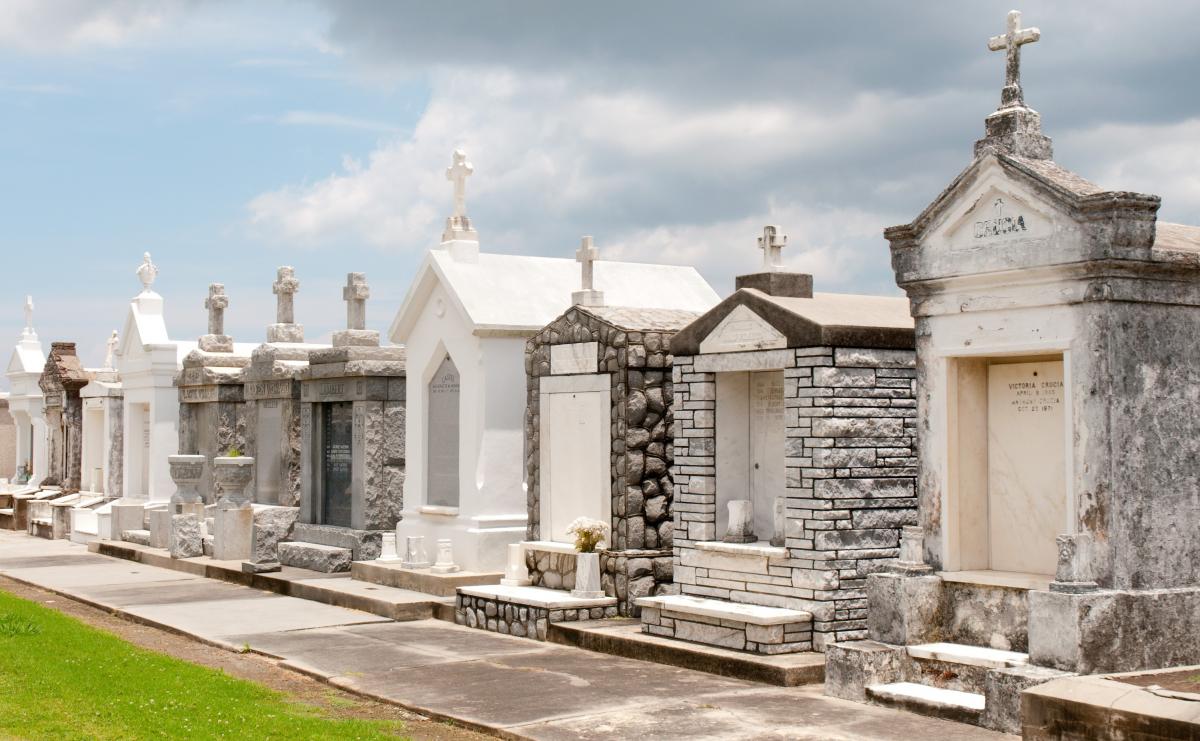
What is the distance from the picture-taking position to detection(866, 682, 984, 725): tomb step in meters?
8.16

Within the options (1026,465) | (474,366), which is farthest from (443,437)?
(1026,465)

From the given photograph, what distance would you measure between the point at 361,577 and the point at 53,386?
13.7m

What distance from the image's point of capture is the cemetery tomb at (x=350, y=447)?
1661 cm

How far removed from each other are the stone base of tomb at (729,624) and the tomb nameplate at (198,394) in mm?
11464

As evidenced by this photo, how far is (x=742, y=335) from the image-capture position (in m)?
11.0

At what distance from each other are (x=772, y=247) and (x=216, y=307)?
12878mm

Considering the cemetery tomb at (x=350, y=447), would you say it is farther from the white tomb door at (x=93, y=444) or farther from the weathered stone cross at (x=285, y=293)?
the white tomb door at (x=93, y=444)

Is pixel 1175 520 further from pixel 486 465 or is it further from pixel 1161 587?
pixel 486 465

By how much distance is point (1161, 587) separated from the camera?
8.08m

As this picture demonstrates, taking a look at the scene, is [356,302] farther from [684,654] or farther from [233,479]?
[684,654]

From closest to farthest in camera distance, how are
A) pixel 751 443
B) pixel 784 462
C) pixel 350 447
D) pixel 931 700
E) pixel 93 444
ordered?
pixel 931 700
pixel 784 462
pixel 751 443
pixel 350 447
pixel 93 444

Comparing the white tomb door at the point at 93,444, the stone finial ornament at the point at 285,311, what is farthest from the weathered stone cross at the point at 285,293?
the white tomb door at the point at 93,444

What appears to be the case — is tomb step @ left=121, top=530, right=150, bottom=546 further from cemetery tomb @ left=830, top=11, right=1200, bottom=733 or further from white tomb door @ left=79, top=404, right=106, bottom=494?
cemetery tomb @ left=830, top=11, right=1200, bottom=733

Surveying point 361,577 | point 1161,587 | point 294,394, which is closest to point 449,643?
point 361,577
